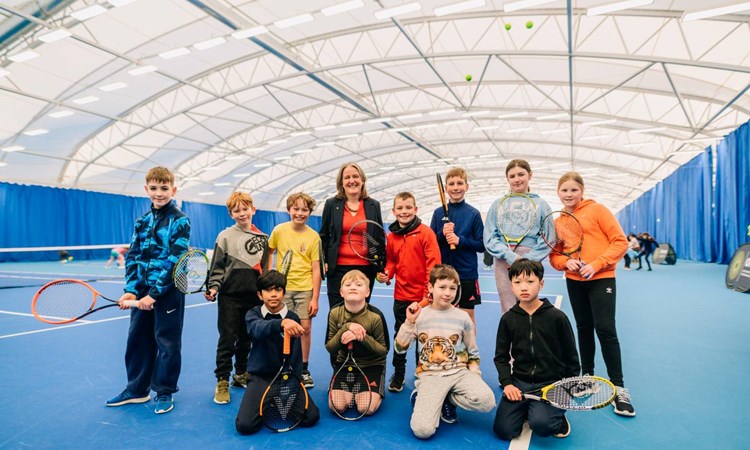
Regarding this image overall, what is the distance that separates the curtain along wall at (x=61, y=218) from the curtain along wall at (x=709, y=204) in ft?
90.8

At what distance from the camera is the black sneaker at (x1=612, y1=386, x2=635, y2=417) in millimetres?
2963

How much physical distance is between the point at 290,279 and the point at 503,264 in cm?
181

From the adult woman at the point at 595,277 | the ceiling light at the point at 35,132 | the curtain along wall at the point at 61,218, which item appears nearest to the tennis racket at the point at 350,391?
the adult woman at the point at 595,277

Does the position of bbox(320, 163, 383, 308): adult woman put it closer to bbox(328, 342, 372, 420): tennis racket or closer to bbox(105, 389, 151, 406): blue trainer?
bbox(328, 342, 372, 420): tennis racket

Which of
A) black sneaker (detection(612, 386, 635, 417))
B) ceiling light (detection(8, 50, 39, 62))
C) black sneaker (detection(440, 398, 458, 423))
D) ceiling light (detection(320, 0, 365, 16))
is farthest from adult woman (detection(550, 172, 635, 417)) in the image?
ceiling light (detection(8, 50, 39, 62))

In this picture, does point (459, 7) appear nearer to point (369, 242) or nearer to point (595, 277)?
point (369, 242)

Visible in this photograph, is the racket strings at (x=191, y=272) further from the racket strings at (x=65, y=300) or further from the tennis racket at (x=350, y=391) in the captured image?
the tennis racket at (x=350, y=391)

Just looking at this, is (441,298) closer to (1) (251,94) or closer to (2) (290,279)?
(2) (290,279)

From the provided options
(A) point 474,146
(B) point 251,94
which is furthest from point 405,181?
(B) point 251,94

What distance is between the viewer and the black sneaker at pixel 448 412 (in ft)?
9.63

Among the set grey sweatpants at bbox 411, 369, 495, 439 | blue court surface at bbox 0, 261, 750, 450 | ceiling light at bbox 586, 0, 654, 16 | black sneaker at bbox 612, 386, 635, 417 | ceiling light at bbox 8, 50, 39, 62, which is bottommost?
blue court surface at bbox 0, 261, 750, 450

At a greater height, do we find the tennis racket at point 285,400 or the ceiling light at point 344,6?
the ceiling light at point 344,6

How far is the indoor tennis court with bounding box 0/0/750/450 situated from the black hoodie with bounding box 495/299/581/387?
0.37 metres

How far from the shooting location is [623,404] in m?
3.01
